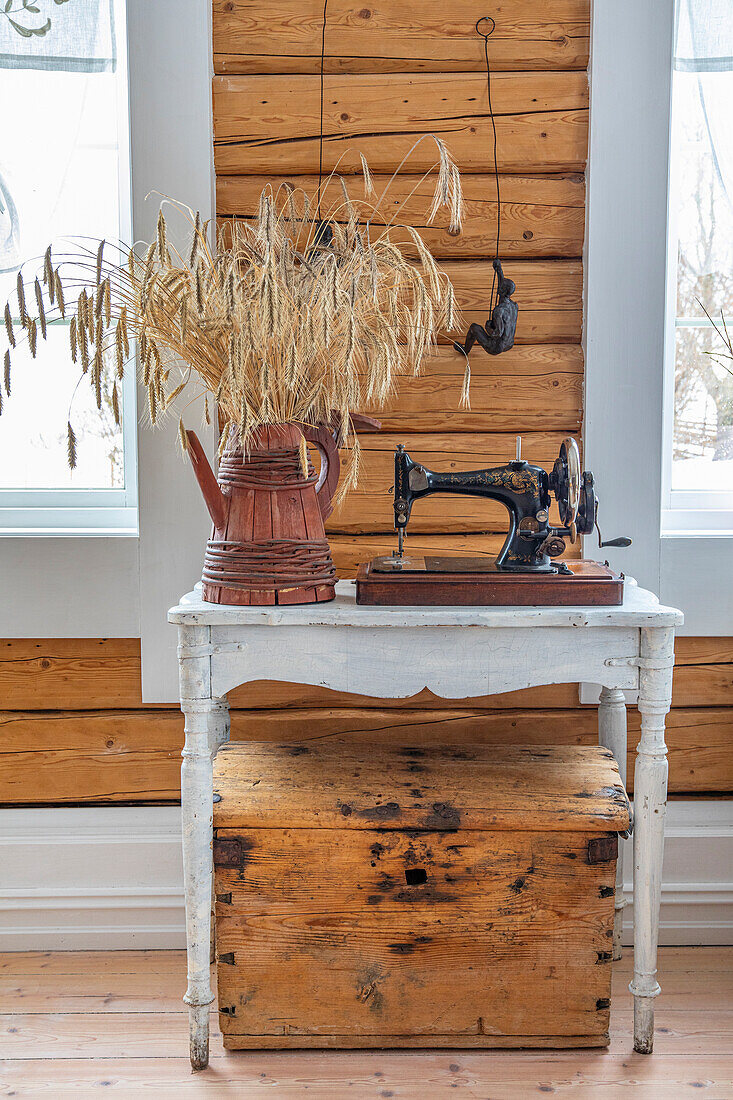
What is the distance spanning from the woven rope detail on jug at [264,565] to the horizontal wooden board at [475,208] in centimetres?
81

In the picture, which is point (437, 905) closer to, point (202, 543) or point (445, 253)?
point (202, 543)

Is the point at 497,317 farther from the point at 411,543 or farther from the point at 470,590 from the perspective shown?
the point at 470,590

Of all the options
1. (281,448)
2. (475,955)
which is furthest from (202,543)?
(475,955)

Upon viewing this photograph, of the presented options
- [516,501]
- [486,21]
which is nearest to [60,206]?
[486,21]

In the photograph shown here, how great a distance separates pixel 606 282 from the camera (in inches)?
75.9

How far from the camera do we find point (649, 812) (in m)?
1.56

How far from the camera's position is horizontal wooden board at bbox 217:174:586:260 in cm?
193

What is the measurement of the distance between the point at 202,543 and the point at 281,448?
486mm

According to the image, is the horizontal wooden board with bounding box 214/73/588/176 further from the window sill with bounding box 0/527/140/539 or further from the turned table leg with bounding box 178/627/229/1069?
the turned table leg with bounding box 178/627/229/1069

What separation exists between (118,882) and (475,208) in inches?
70.5

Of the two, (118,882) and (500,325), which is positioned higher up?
(500,325)

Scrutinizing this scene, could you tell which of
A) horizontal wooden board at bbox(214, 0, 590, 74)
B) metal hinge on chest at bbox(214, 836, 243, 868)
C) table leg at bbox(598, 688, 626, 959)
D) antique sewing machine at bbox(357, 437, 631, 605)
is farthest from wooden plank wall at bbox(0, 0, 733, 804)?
metal hinge on chest at bbox(214, 836, 243, 868)

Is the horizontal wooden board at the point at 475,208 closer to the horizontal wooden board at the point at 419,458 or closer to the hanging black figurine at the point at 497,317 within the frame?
the hanging black figurine at the point at 497,317

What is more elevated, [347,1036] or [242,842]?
[242,842]
